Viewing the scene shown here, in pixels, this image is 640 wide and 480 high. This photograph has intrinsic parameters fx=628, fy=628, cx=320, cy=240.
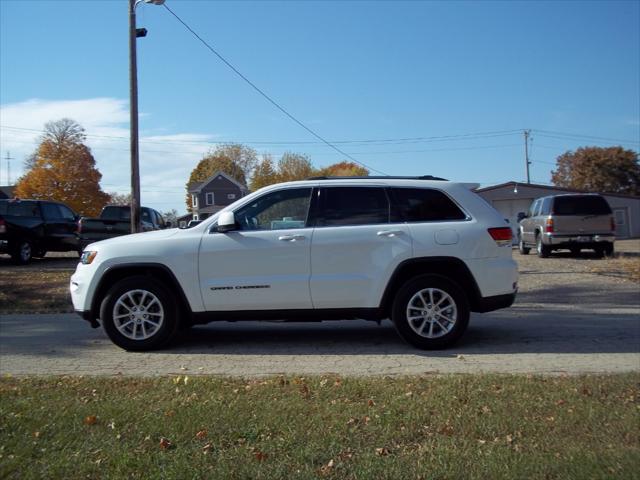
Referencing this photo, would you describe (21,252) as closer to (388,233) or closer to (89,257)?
(89,257)

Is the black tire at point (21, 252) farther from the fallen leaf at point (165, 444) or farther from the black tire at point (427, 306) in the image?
the fallen leaf at point (165, 444)

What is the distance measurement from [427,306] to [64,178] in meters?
54.0

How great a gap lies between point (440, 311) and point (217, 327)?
3.31m

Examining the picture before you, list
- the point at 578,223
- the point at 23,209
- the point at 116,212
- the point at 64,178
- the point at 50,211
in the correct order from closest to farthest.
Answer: the point at 23,209
the point at 578,223
the point at 50,211
the point at 116,212
the point at 64,178

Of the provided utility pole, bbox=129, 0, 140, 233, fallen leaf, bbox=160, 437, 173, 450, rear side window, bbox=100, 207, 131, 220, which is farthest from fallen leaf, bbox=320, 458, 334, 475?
rear side window, bbox=100, 207, 131, 220

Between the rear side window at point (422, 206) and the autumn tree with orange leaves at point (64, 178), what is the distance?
5263cm

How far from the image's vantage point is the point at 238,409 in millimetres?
4793

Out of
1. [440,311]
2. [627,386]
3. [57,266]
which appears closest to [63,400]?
[440,311]

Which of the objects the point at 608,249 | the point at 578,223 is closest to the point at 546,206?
the point at 578,223

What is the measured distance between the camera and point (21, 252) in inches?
720

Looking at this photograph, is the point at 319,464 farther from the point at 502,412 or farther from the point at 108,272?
the point at 108,272

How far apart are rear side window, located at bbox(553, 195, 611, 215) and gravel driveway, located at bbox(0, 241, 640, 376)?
9307 millimetres

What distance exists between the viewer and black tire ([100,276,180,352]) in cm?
700

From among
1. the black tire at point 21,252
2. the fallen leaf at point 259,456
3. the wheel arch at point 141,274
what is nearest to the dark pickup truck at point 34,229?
the black tire at point 21,252
